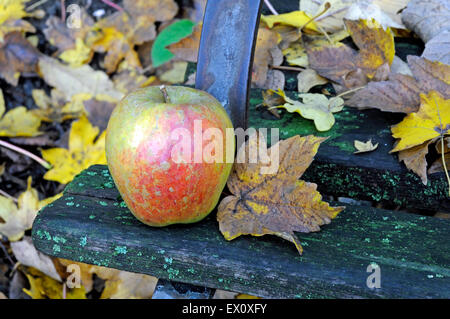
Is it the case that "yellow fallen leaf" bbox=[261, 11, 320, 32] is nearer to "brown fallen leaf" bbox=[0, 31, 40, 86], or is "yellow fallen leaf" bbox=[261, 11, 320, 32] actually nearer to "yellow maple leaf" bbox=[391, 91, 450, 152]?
"yellow maple leaf" bbox=[391, 91, 450, 152]

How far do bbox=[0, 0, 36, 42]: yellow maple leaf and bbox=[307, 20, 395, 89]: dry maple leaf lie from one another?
1.40 m

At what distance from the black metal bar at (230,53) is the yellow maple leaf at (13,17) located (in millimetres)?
1431

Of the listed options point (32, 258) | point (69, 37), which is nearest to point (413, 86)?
point (32, 258)

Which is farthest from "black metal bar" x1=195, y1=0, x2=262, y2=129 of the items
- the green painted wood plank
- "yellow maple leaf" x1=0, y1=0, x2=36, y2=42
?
"yellow maple leaf" x1=0, y1=0, x2=36, y2=42

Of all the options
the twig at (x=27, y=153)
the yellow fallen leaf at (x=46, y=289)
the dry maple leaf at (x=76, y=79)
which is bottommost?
the yellow fallen leaf at (x=46, y=289)

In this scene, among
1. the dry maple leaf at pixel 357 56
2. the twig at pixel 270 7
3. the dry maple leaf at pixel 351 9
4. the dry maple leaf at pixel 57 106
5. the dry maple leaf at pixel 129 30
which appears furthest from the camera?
the dry maple leaf at pixel 129 30

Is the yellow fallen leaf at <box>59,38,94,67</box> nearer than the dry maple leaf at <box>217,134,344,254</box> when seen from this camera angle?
No

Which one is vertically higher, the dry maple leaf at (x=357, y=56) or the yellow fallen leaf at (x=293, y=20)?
the yellow fallen leaf at (x=293, y=20)

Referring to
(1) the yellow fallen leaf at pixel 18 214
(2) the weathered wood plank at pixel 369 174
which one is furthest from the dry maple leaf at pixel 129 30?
(2) the weathered wood plank at pixel 369 174

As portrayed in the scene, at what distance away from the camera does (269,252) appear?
3.15 ft

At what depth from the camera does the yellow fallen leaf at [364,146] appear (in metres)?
1.21

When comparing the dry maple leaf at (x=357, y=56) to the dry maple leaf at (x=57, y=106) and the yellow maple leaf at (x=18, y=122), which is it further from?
the yellow maple leaf at (x=18, y=122)

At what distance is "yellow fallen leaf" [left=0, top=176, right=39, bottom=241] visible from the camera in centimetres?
186

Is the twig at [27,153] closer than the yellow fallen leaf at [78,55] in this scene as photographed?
Yes
